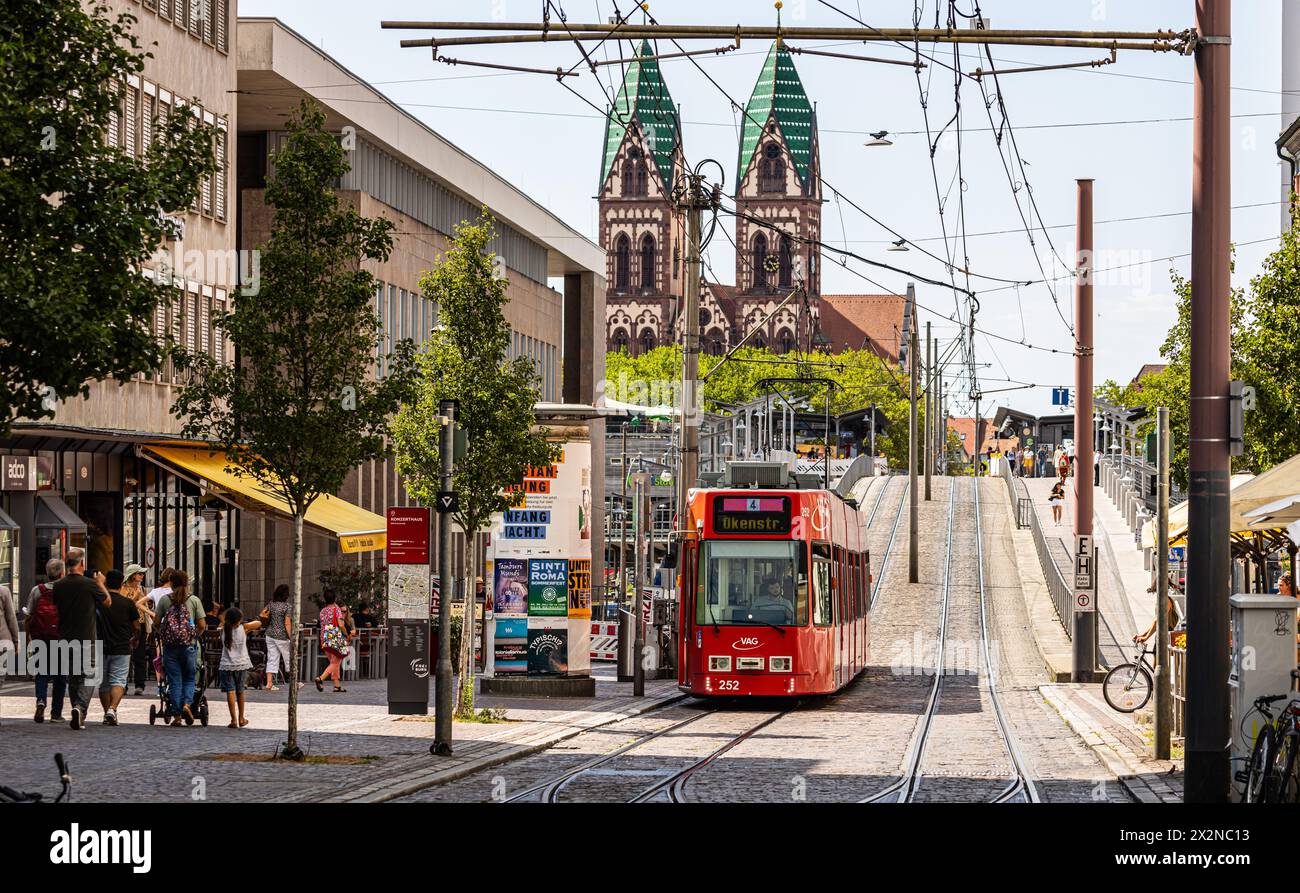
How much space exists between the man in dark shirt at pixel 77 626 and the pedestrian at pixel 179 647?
28.4 inches

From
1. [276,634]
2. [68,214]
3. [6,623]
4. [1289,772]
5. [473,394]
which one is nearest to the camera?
[1289,772]

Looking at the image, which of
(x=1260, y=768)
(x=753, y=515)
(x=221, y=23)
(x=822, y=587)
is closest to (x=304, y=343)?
(x=1260, y=768)

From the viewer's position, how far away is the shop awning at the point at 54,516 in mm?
28031

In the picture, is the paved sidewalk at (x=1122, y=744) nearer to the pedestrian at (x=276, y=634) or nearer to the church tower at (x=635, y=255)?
the pedestrian at (x=276, y=634)

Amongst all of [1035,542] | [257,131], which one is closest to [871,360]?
[1035,542]

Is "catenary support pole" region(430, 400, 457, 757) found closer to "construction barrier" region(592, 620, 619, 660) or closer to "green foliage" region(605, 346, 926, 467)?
"construction barrier" region(592, 620, 619, 660)

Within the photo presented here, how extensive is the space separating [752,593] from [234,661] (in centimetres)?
817

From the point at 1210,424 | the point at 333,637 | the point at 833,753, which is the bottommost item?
the point at 833,753

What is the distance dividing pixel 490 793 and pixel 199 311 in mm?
21381

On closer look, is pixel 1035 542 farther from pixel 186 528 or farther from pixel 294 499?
pixel 294 499

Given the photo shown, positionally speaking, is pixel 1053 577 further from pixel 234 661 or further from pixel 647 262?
pixel 647 262

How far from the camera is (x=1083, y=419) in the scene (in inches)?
1219

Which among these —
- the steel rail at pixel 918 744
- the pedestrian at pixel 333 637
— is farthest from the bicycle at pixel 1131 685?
the pedestrian at pixel 333 637

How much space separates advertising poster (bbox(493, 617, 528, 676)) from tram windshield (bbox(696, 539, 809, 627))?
311 centimetres
